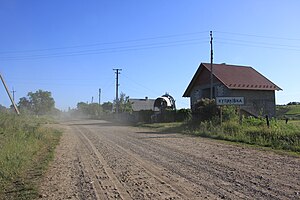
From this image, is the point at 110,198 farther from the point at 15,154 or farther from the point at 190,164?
the point at 15,154

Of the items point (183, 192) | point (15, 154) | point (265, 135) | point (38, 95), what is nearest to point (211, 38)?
point (265, 135)

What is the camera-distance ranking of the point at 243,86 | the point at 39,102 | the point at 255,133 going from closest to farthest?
the point at 255,133 → the point at 243,86 → the point at 39,102

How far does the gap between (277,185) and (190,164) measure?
10.7 feet

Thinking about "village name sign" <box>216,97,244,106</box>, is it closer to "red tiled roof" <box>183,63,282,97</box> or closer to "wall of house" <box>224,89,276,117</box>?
"red tiled roof" <box>183,63,282,97</box>

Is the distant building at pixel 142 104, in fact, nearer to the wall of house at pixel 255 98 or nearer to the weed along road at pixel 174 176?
the wall of house at pixel 255 98

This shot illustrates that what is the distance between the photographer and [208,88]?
38094 mm

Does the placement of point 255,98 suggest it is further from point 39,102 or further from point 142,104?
point 39,102

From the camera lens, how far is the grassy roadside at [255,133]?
14.2m

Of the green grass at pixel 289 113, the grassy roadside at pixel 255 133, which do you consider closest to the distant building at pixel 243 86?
the grassy roadside at pixel 255 133

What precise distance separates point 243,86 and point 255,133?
18.0 meters

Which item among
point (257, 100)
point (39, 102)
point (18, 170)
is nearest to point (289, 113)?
point (257, 100)

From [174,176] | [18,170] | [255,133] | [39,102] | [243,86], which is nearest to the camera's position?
[174,176]

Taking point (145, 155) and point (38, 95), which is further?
point (38, 95)

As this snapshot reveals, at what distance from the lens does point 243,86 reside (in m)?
34.4
